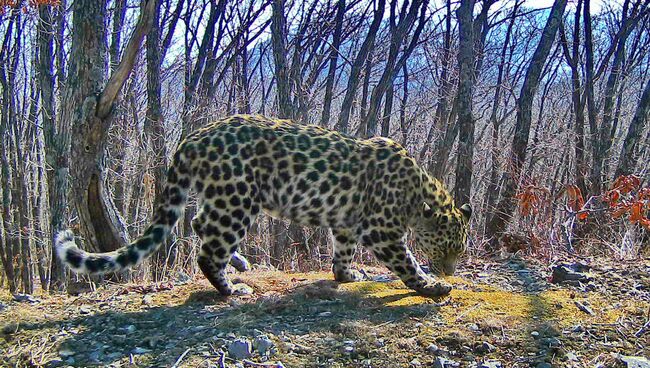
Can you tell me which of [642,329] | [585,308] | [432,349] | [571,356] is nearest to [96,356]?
[432,349]

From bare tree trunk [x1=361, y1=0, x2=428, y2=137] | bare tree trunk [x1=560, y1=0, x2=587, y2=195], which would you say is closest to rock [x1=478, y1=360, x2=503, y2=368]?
bare tree trunk [x1=361, y1=0, x2=428, y2=137]

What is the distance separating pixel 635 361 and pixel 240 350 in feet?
8.12

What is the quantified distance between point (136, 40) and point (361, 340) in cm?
412

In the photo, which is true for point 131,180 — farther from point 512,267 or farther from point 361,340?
point 361,340

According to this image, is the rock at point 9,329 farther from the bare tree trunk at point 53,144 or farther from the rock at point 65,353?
the bare tree trunk at point 53,144

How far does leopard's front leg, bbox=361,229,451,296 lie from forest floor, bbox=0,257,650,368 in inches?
6.5

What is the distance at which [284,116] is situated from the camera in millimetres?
11047

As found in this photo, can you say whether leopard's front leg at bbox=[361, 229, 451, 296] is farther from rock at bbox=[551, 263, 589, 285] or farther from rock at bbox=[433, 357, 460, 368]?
rock at bbox=[433, 357, 460, 368]

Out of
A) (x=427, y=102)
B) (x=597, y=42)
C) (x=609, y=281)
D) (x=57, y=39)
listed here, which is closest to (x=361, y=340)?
(x=609, y=281)

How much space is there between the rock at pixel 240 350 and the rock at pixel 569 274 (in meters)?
3.23

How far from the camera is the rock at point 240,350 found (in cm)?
398

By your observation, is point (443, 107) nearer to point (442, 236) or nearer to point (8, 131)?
point (442, 236)

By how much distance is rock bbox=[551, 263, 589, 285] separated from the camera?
573 cm

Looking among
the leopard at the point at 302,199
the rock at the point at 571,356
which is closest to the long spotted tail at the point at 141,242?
the leopard at the point at 302,199
